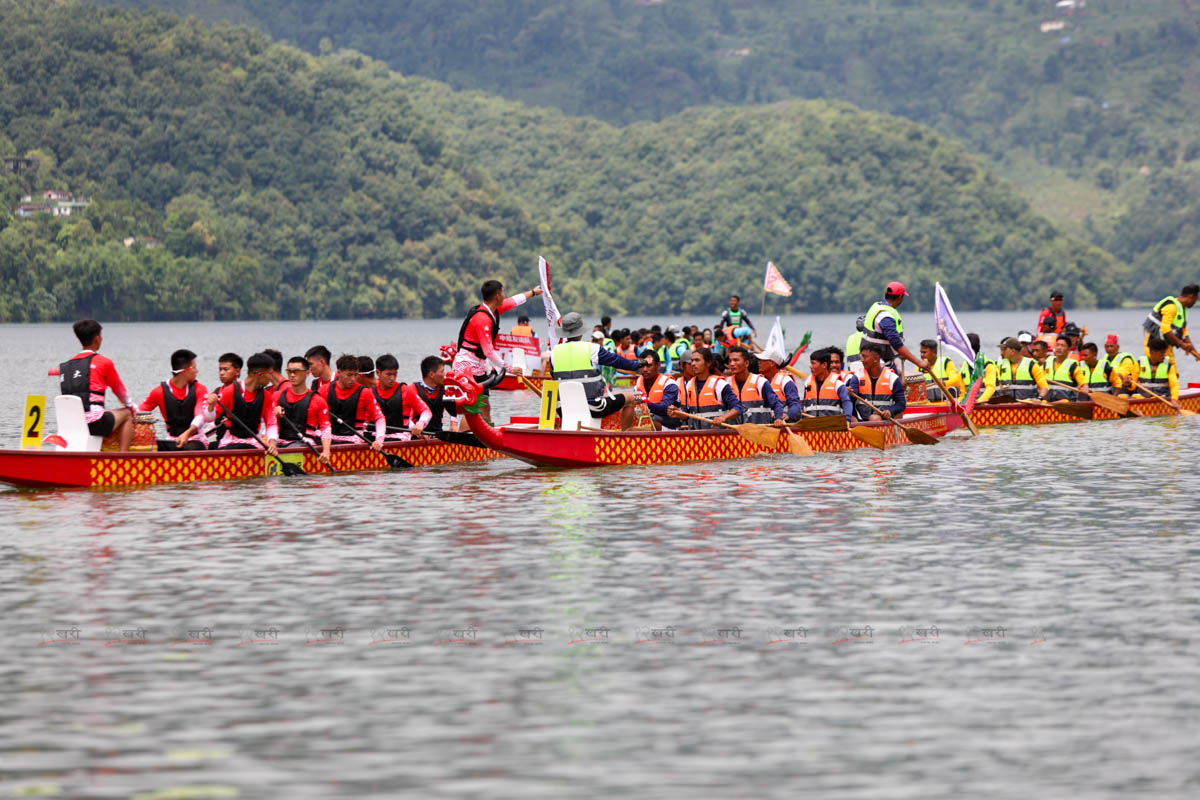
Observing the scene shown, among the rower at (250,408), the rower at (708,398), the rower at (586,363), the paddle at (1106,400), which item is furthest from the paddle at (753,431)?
the paddle at (1106,400)

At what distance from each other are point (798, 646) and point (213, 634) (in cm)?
449

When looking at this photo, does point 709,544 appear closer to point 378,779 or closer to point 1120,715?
point 1120,715

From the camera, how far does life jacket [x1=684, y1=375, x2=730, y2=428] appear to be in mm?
27891

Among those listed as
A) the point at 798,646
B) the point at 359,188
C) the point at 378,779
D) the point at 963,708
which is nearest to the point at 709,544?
the point at 798,646

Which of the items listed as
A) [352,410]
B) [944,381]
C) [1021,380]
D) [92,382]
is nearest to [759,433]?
[352,410]

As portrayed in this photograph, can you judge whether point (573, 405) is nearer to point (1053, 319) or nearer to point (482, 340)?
point (482, 340)

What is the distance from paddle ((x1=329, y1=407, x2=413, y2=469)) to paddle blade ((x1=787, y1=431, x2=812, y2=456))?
583 centimetres

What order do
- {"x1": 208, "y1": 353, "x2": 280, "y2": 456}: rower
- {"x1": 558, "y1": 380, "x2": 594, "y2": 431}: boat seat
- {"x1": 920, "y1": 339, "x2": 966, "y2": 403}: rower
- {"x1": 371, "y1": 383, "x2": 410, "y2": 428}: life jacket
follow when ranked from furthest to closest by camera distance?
{"x1": 920, "y1": 339, "x2": 966, "y2": 403}: rower, {"x1": 371, "y1": 383, "x2": 410, "y2": 428}: life jacket, {"x1": 558, "y1": 380, "x2": 594, "y2": 431}: boat seat, {"x1": 208, "y1": 353, "x2": 280, "y2": 456}: rower

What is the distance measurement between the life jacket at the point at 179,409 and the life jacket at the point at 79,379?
3.14 feet

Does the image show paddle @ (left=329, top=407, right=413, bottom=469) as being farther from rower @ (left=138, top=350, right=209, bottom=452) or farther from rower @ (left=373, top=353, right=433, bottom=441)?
rower @ (left=138, top=350, right=209, bottom=452)

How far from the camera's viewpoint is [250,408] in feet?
81.9

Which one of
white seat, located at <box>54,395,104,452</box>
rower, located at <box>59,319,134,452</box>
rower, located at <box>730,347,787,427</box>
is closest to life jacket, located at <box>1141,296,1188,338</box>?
rower, located at <box>730,347,787,427</box>

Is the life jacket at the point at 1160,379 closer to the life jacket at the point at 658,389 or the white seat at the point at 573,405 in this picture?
the life jacket at the point at 658,389

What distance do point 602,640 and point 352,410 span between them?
1339 cm
